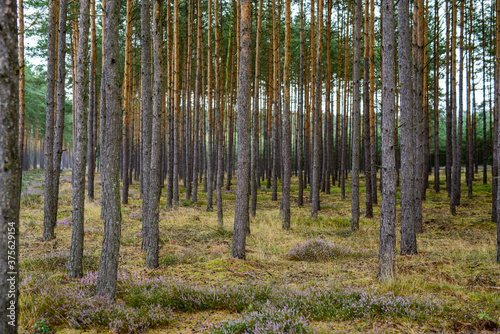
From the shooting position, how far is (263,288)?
193 inches

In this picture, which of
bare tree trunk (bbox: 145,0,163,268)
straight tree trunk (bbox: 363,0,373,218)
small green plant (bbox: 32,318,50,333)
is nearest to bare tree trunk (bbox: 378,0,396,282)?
bare tree trunk (bbox: 145,0,163,268)

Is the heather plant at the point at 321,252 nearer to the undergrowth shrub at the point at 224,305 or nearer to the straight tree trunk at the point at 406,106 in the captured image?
the straight tree trunk at the point at 406,106

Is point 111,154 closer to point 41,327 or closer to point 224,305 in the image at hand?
point 41,327

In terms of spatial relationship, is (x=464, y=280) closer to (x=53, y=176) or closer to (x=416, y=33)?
(x=416, y=33)

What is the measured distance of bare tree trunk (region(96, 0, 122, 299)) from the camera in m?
4.27

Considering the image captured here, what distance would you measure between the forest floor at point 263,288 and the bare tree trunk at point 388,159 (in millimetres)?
A: 397

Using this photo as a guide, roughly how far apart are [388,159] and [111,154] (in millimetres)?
4603

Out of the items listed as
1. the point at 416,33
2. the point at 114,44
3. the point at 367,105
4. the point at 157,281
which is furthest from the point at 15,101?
the point at 367,105

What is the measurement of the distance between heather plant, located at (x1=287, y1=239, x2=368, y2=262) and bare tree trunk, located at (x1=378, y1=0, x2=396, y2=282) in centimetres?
208

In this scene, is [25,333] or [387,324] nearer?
[25,333]

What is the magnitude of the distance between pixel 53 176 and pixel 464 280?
10.3m

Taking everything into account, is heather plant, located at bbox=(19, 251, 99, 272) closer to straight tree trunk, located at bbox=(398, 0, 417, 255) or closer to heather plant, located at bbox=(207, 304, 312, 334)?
heather plant, located at bbox=(207, 304, 312, 334)

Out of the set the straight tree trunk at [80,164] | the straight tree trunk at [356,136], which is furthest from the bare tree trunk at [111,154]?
the straight tree trunk at [356,136]

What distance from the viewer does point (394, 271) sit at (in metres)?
5.62
